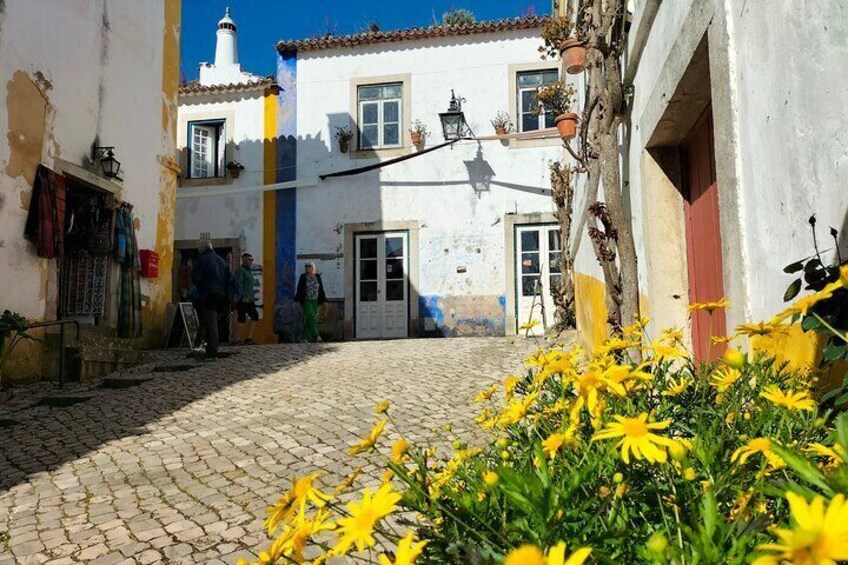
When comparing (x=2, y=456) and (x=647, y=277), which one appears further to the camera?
(x=2, y=456)

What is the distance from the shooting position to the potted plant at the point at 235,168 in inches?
534

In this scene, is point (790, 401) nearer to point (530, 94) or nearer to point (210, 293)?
point (210, 293)

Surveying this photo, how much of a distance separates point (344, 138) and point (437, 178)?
231 cm

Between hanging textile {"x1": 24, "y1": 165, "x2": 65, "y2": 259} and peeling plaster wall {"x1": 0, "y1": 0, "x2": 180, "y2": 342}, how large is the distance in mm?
92

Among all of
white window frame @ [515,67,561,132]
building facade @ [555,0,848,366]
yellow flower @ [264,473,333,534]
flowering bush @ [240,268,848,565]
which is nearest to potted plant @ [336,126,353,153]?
white window frame @ [515,67,561,132]

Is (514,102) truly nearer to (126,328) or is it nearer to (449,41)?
(449,41)

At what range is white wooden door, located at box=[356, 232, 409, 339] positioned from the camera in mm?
12883

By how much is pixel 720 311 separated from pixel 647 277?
2.32 feet

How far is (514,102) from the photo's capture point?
1271 cm

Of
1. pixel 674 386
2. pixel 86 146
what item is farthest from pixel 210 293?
pixel 674 386

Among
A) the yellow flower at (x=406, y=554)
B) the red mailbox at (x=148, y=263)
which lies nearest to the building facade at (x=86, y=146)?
the red mailbox at (x=148, y=263)

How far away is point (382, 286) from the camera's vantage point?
42.8 ft

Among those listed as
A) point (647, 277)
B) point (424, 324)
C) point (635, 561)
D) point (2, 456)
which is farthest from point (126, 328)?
point (635, 561)

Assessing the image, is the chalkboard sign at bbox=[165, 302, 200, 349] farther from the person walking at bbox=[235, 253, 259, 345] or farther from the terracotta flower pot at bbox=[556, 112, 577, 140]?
the terracotta flower pot at bbox=[556, 112, 577, 140]
